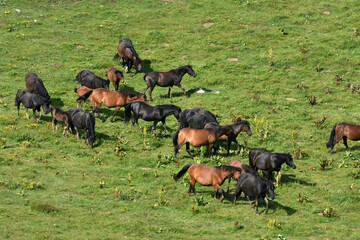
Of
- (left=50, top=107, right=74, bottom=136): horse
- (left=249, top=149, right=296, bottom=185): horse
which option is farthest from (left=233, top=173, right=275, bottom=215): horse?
(left=50, top=107, right=74, bottom=136): horse

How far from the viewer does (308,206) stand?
616 inches

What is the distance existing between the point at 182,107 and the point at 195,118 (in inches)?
175

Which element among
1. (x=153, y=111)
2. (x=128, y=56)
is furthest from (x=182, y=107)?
(x=128, y=56)

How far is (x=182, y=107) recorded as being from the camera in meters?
25.3

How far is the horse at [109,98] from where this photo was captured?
23.4 meters

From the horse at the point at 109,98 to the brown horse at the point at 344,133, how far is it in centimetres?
959

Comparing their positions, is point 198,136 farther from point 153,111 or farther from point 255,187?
point 255,187

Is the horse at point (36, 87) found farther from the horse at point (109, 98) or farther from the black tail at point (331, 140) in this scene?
the black tail at point (331, 140)

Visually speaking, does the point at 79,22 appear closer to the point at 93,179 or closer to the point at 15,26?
the point at 15,26

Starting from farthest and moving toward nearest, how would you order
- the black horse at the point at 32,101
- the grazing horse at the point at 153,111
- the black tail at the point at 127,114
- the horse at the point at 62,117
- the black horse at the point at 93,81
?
the black horse at the point at 93,81
the black horse at the point at 32,101
the black tail at the point at 127,114
the grazing horse at the point at 153,111
the horse at the point at 62,117

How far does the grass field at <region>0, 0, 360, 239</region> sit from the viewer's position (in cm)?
1437

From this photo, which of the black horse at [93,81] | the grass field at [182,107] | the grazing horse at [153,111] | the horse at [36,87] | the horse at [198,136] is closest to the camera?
the grass field at [182,107]

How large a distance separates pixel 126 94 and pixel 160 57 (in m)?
9.41

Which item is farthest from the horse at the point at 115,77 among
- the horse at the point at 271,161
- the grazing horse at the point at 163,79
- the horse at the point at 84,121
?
the horse at the point at 271,161
